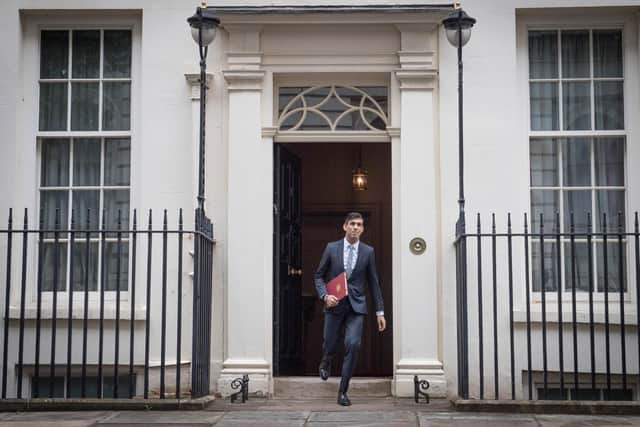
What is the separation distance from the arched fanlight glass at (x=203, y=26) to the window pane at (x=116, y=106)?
151cm

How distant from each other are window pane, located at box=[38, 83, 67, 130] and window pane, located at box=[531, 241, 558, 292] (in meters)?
5.07

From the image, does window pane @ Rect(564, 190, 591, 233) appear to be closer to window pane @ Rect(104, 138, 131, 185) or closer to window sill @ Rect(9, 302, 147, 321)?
window sill @ Rect(9, 302, 147, 321)

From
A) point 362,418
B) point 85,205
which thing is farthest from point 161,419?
point 85,205

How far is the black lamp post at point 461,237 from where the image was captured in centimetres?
970

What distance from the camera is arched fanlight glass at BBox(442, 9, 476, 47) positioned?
10.1 meters

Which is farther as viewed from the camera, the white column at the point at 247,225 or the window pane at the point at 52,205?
the window pane at the point at 52,205

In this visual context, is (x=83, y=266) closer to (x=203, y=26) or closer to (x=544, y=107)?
(x=203, y=26)

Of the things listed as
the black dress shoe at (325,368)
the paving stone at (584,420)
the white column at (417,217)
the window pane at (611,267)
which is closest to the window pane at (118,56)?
the white column at (417,217)

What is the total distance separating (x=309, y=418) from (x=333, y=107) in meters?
3.59

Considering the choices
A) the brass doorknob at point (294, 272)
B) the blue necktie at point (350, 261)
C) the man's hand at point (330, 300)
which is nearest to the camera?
the man's hand at point (330, 300)

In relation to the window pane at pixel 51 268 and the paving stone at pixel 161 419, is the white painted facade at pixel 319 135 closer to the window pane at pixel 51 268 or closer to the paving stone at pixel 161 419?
the window pane at pixel 51 268

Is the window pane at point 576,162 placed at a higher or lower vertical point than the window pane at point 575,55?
lower

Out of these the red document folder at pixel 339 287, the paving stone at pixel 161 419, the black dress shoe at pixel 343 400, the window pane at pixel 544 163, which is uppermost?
the window pane at pixel 544 163

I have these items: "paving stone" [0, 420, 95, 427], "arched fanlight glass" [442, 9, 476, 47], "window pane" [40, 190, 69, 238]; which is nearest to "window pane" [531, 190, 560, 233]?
"arched fanlight glass" [442, 9, 476, 47]
